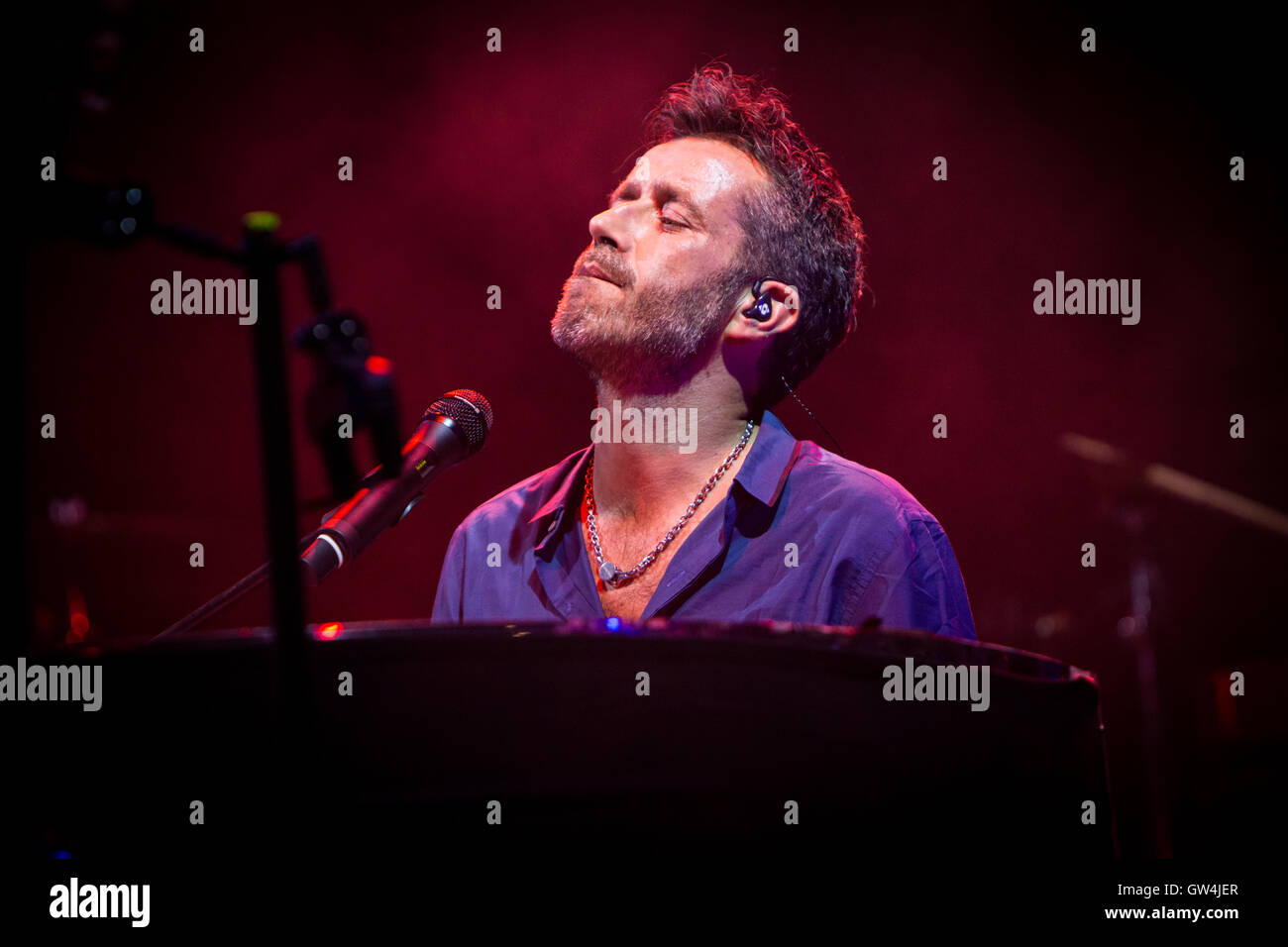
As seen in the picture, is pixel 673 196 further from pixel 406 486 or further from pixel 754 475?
pixel 406 486

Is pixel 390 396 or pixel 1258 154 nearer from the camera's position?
pixel 390 396

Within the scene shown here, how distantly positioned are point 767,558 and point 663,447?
418 millimetres

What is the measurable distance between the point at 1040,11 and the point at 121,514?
13.5 ft

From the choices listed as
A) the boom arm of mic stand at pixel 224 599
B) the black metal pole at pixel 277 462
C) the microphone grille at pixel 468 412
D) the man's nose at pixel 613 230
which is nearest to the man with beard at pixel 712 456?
the man's nose at pixel 613 230

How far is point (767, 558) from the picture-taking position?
2.24 meters

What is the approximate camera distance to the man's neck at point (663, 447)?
8.14ft

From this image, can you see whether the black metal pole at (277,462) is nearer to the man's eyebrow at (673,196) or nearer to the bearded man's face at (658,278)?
the bearded man's face at (658,278)

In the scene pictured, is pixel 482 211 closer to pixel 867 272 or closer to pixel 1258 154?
pixel 867 272

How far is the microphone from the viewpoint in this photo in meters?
1.47

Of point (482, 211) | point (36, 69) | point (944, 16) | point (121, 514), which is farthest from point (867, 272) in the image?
point (121, 514)

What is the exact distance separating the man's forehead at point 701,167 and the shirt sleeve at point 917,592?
38.3 inches

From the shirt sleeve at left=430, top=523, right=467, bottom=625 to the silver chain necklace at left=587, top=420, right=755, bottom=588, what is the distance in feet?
1.10
